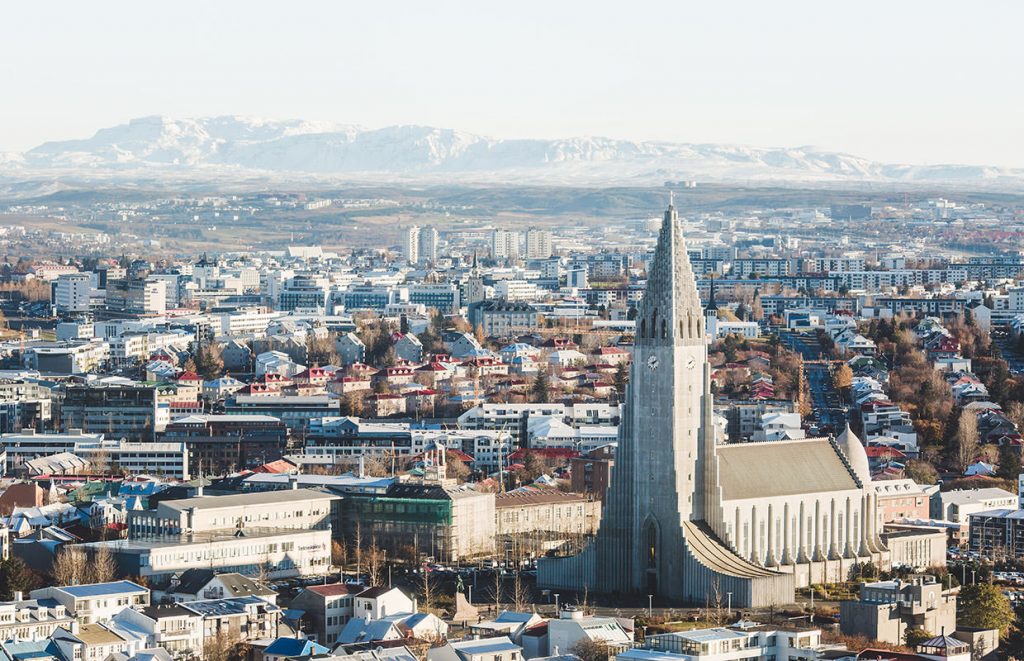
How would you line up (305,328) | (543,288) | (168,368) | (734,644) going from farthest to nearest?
(543,288) → (305,328) → (168,368) → (734,644)

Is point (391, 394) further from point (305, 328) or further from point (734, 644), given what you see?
point (734, 644)

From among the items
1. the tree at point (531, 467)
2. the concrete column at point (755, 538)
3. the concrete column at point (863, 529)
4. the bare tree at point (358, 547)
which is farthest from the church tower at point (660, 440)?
the tree at point (531, 467)

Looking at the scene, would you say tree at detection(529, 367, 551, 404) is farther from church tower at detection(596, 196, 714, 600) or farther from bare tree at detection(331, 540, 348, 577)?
church tower at detection(596, 196, 714, 600)

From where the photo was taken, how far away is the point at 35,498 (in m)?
59.4

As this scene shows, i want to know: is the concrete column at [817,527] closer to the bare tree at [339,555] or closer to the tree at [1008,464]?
the bare tree at [339,555]

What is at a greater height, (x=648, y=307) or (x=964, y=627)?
(x=648, y=307)

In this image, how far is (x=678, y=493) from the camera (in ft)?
163

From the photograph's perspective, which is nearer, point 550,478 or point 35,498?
point 35,498

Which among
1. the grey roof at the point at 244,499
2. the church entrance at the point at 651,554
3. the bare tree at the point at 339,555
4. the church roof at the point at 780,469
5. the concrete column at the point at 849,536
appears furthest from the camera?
the grey roof at the point at 244,499

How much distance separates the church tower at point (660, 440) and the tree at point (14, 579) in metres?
9.54

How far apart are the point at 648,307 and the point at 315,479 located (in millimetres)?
11354

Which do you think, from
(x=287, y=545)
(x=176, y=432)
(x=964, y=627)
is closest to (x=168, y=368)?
(x=176, y=432)

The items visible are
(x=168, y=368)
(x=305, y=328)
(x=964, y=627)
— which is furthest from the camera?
(x=305, y=328)

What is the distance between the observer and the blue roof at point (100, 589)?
43.4 meters
